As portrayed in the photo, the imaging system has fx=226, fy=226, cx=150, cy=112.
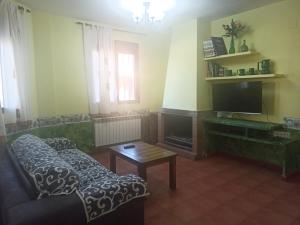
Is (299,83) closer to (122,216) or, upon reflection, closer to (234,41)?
(234,41)

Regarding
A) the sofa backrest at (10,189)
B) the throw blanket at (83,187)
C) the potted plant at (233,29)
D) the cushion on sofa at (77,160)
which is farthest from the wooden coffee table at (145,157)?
the potted plant at (233,29)

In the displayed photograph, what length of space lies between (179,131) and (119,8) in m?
2.44

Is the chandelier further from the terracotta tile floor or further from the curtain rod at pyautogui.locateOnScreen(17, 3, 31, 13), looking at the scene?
the terracotta tile floor

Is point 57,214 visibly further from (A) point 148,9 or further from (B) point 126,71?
(B) point 126,71

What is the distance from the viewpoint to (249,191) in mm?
2666

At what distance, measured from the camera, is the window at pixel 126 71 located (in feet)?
14.1

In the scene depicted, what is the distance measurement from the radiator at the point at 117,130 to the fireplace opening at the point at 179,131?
602mm

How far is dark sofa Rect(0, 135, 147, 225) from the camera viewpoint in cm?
128

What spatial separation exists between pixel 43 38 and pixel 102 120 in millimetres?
1633

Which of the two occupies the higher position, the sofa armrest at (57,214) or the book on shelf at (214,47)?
the book on shelf at (214,47)

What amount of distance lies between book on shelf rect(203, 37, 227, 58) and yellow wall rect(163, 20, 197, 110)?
20 cm

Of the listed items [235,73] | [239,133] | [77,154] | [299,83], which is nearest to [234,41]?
[235,73]

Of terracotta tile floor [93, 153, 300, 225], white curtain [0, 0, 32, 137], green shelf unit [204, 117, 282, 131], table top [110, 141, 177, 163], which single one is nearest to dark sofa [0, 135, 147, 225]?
terracotta tile floor [93, 153, 300, 225]

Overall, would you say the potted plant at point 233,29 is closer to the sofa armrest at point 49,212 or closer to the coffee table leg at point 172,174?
the coffee table leg at point 172,174
